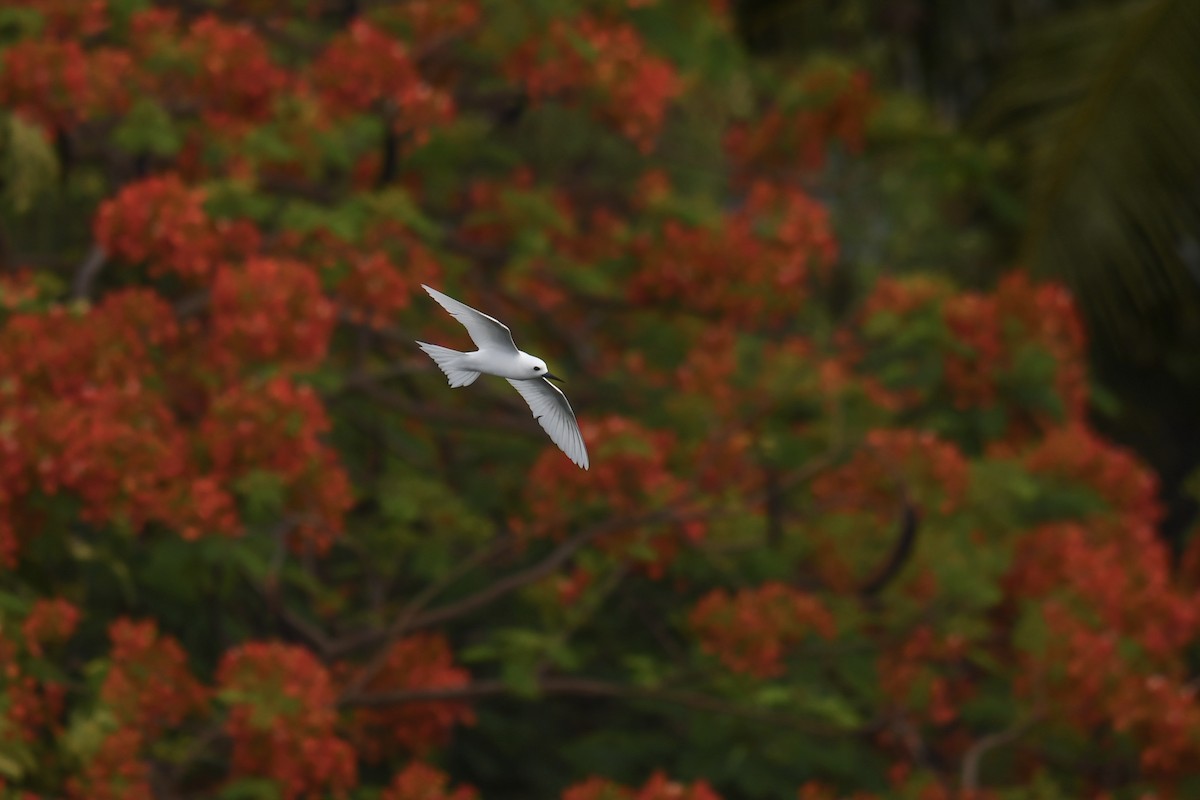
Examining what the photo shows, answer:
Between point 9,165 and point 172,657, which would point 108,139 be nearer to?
point 9,165

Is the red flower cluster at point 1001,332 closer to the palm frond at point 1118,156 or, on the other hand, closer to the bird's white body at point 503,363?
the palm frond at point 1118,156

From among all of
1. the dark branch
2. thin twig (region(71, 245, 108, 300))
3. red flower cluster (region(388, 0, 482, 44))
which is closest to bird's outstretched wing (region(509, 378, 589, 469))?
thin twig (region(71, 245, 108, 300))

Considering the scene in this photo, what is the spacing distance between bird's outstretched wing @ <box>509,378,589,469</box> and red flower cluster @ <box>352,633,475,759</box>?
2.43 m

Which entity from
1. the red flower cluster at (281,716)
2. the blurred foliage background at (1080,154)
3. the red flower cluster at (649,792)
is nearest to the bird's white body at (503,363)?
the red flower cluster at (281,716)

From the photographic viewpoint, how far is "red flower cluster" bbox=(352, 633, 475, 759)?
6531mm

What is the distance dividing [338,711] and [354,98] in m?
2.33

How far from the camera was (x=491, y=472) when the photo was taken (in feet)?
26.1

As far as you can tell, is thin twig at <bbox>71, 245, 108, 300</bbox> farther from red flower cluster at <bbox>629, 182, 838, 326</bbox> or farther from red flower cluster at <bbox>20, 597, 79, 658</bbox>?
red flower cluster at <bbox>629, 182, 838, 326</bbox>

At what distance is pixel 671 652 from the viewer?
297 inches

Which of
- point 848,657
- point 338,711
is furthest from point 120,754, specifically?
point 848,657

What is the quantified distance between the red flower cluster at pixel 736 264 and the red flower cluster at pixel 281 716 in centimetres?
299

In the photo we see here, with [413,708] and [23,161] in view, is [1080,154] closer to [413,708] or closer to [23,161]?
[413,708]

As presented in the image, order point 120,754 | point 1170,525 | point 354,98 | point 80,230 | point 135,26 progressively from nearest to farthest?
point 120,754 → point 135,26 → point 354,98 → point 80,230 → point 1170,525

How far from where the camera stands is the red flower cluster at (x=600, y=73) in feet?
24.6
